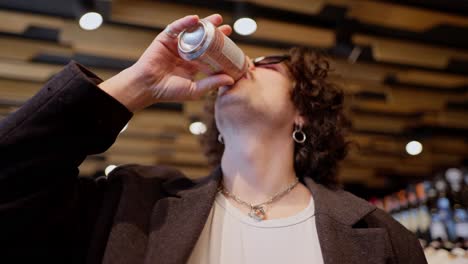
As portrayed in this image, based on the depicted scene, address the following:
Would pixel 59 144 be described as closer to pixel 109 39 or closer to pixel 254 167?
pixel 254 167

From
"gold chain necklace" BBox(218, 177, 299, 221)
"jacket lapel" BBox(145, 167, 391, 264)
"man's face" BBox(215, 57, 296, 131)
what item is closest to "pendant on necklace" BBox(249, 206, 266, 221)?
"gold chain necklace" BBox(218, 177, 299, 221)

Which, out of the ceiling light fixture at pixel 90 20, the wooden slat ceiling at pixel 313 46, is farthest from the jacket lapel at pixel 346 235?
the ceiling light fixture at pixel 90 20

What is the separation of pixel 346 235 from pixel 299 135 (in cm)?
47

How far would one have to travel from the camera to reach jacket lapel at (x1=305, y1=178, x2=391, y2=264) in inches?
45.9

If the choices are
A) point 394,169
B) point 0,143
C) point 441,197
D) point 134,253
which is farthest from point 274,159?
point 394,169

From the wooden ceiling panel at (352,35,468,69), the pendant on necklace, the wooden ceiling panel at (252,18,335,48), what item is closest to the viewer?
the pendant on necklace

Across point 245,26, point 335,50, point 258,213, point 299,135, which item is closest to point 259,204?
point 258,213

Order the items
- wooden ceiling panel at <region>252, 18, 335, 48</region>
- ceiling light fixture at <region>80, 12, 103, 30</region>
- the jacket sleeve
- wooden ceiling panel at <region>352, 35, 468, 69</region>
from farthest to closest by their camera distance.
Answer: wooden ceiling panel at <region>352, 35, 468, 69</region>, wooden ceiling panel at <region>252, 18, 335, 48</region>, ceiling light fixture at <region>80, 12, 103, 30</region>, the jacket sleeve

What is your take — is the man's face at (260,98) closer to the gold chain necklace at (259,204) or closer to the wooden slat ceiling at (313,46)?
the gold chain necklace at (259,204)

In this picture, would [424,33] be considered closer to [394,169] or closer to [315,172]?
[315,172]

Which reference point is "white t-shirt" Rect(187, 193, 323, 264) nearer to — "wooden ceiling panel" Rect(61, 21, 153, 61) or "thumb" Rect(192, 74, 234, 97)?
"thumb" Rect(192, 74, 234, 97)

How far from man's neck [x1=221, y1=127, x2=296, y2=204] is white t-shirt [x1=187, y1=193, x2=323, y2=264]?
0.34 feet

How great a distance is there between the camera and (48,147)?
1.05 m

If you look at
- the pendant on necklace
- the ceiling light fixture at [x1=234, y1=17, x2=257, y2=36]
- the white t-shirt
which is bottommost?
the white t-shirt
